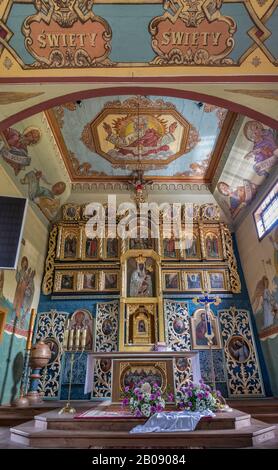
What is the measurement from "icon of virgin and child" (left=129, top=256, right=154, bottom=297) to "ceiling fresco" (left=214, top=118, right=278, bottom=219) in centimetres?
356

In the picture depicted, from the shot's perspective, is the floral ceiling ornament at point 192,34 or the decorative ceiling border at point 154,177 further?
the decorative ceiling border at point 154,177

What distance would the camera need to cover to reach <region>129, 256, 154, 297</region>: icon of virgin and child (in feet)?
32.1

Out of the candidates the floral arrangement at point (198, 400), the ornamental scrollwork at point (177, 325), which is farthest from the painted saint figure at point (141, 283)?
the floral arrangement at point (198, 400)

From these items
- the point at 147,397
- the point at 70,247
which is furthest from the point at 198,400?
the point at 70,247

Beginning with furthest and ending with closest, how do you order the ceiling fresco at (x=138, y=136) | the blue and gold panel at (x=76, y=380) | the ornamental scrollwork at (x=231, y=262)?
the ornamental scrollwork at (x=231, y=262) → the blue and gold panel at (x=76, y=380) → the ceiling fresco at (x=138, y=136)

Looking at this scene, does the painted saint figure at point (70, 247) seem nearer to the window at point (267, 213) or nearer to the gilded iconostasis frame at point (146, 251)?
the gilded iconostasis frame at point (146, 251)

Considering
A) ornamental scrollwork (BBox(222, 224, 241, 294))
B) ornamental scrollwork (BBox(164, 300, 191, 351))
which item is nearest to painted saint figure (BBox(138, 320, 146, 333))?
ornamental scrollwork (BBox(164, 300, 191, 351))

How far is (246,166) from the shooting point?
8.96 m

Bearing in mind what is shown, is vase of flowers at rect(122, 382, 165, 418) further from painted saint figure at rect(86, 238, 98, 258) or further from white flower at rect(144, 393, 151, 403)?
painted saint figure at rect(86, 238, 98, 258)

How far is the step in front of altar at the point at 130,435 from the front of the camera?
3914 mm

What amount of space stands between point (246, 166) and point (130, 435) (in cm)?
753

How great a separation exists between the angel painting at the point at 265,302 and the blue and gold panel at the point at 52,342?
594 cm

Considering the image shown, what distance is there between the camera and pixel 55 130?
8.80m
